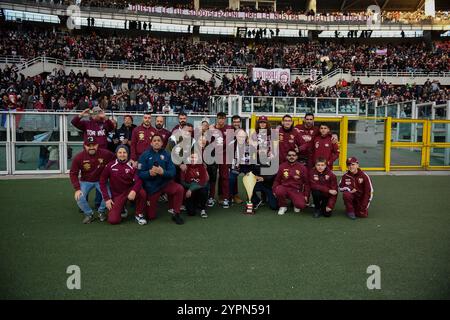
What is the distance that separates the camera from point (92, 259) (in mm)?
4426

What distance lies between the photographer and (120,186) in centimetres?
643

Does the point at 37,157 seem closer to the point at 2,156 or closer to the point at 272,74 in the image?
the point at 2,156

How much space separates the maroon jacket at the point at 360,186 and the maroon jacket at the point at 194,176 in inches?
90.6

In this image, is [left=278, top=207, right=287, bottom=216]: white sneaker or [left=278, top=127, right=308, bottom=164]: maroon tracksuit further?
[left=278, top=127, right=308, bottom=164]: maroon tracksuit

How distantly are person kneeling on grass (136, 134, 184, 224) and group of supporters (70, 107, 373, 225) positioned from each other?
0.02 metres

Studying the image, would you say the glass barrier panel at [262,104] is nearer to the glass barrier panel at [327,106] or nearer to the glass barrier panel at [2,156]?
the glass barrier panel at [327,106]

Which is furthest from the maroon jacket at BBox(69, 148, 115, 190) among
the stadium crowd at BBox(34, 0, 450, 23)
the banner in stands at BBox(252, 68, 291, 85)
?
the stadium crowd at BBox(34, 0, 450, 23)

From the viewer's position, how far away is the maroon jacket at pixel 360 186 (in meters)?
6.59

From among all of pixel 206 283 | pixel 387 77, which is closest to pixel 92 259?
pixel 206 283

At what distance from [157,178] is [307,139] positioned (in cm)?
310

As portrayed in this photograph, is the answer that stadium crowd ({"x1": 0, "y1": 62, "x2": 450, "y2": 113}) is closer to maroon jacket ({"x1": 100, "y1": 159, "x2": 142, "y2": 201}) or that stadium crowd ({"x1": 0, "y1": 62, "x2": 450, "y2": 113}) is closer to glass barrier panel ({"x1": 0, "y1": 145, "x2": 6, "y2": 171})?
glass barrier panel ({"x1": 0, "y1": 145, "x2": 6, "y2": 171})

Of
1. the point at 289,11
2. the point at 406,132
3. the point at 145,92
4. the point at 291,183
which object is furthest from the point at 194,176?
the point at 289,11

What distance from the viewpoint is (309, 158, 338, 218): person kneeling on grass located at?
6.71 m

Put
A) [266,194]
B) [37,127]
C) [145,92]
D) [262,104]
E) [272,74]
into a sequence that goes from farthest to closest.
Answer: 1. [272,74]
2. [145,92]
3. [262,104]
4. [37,127]
5. [266,194]
